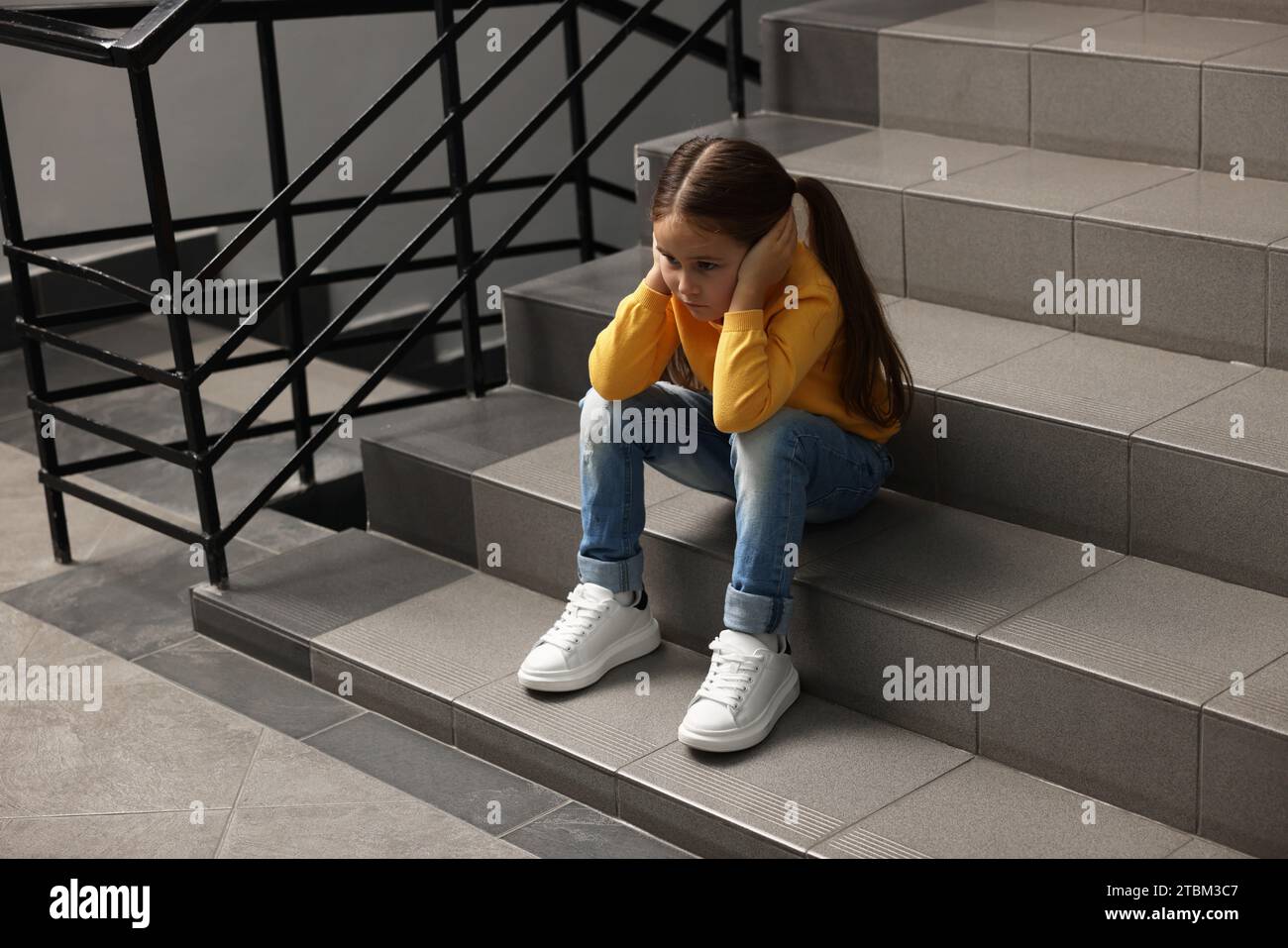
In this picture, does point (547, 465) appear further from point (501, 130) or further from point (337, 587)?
point (501, 130)

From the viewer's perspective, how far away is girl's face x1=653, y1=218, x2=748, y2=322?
2.07 meters

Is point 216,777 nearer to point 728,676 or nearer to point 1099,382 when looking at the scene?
point 728,676

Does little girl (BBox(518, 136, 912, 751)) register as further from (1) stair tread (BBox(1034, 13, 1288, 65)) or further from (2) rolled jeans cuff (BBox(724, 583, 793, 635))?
(1) stair tread (BBox(1034, 13, 1288, 65))

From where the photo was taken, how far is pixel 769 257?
82.4 inches

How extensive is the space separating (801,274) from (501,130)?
279cm

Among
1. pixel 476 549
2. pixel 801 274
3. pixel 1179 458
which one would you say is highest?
pixel 801 274

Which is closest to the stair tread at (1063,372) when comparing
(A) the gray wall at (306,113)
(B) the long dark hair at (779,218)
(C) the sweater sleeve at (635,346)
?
(B) the long dark hair at (779,218)

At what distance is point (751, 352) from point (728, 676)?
43 cm

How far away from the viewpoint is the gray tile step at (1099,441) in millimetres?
2080

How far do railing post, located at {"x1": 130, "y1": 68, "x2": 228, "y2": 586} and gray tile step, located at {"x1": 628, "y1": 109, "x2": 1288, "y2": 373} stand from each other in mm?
652

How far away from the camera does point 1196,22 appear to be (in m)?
3.01

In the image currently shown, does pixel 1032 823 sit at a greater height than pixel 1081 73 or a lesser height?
lesser
